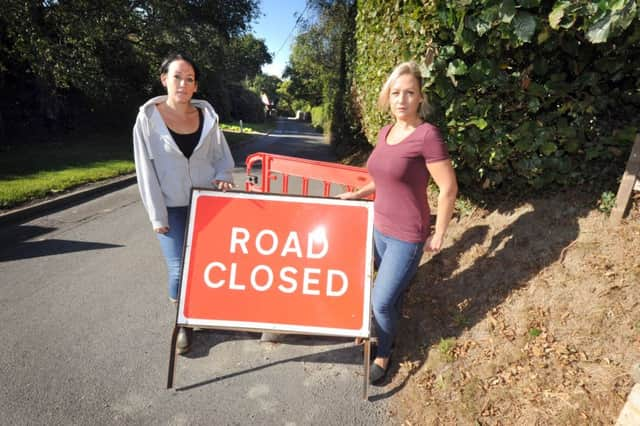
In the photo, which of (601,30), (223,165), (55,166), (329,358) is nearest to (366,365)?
(329,358)

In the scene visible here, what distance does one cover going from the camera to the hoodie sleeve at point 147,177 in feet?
7.88

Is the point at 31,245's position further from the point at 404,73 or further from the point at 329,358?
the point at 404,73

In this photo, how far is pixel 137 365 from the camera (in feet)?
8.86

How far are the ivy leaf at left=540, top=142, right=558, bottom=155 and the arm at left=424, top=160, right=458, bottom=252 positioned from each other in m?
1.27

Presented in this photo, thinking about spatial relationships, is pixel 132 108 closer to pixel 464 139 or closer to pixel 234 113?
pixel 464 139

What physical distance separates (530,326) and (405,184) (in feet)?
4.67

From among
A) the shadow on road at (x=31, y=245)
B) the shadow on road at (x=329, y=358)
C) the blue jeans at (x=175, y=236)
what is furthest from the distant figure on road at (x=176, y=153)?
the shadow on road at (x=31, y=245)

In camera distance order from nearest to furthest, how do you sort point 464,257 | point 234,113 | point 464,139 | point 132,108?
point 464,139 < point 464,257 < point 132,108 < point 234,113

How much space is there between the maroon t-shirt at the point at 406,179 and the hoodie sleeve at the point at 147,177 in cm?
152

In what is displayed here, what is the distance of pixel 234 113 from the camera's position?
41375mm

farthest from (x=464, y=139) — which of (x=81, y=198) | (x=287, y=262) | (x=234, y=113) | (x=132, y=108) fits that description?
(x=234, y=113)

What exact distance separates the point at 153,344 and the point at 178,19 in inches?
562

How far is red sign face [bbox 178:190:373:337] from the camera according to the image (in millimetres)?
2453

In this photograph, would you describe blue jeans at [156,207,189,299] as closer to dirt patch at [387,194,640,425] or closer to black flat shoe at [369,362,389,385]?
black flat shoe at [369,362,389,385]
